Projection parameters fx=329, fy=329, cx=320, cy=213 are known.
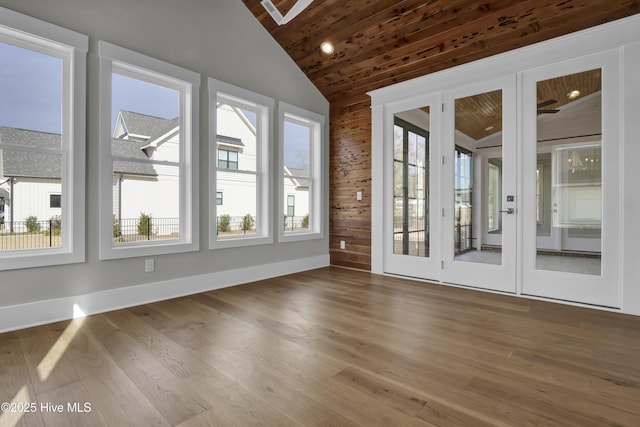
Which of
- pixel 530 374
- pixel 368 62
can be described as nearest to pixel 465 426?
pixel 530 374

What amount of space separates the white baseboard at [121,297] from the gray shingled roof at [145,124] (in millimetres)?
1545

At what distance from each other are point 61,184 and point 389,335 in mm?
3036

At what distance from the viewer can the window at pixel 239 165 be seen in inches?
152

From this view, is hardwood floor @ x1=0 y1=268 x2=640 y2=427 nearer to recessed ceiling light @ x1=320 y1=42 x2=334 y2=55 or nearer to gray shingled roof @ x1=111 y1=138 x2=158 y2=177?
gray shingled roof @ x1=111 y1=138 x2=158 y2=177

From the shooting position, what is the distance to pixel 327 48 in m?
4.41

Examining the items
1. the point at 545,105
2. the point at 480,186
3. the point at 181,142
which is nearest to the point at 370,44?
the point at 545,105

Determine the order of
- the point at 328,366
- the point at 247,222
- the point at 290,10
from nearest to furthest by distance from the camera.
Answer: the point at 328,366 < the point at 290,10 < the point at 247,222

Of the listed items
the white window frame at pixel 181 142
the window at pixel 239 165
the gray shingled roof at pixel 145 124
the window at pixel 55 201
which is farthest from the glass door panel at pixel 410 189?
the window at pixel 55 201

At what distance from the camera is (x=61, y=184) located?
2.86m

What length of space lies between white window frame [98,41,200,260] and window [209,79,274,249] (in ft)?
0.74

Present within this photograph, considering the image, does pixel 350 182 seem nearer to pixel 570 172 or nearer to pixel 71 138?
pixel 570 172

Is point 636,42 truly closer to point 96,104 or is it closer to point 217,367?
point 217,367

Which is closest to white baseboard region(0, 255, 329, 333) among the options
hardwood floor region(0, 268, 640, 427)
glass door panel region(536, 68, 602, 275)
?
hardwood floor region(0, 268, 640, 427)

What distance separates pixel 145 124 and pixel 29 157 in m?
1.00
